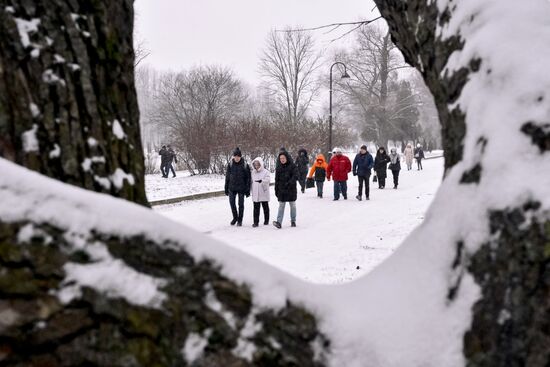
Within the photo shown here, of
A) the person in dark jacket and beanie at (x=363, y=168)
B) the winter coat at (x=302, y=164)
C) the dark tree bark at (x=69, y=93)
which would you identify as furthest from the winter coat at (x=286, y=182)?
the dark tree bark at (x=69, y=93)

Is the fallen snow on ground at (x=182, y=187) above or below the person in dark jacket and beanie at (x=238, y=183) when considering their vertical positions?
below

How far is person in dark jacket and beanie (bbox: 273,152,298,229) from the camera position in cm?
904

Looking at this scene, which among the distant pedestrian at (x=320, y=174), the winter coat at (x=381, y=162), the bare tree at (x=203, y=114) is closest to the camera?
the distant pedestrian at (x=320, y=174)

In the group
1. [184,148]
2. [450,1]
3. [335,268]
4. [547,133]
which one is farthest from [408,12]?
[184,148]

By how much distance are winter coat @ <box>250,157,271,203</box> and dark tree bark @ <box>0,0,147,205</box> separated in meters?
7.52

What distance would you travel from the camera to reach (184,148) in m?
21.8

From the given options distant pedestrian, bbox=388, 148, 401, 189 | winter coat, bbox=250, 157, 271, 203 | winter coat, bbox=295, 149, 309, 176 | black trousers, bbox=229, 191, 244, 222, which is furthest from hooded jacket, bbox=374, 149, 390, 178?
black trousers, bbox=229, 191, 244, 222

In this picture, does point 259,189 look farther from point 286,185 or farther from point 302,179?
point 302,179

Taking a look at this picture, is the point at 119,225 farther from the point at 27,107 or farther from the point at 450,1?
the point at 450,1

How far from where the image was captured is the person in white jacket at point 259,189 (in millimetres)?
9102

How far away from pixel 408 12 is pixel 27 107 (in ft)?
4.39

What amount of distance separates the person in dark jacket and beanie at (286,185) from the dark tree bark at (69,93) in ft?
24.4

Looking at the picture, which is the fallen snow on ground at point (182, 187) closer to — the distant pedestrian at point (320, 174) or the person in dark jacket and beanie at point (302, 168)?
the person in dark jacket and beanie at point (302, 168)

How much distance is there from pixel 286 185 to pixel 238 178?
40.2 inches
